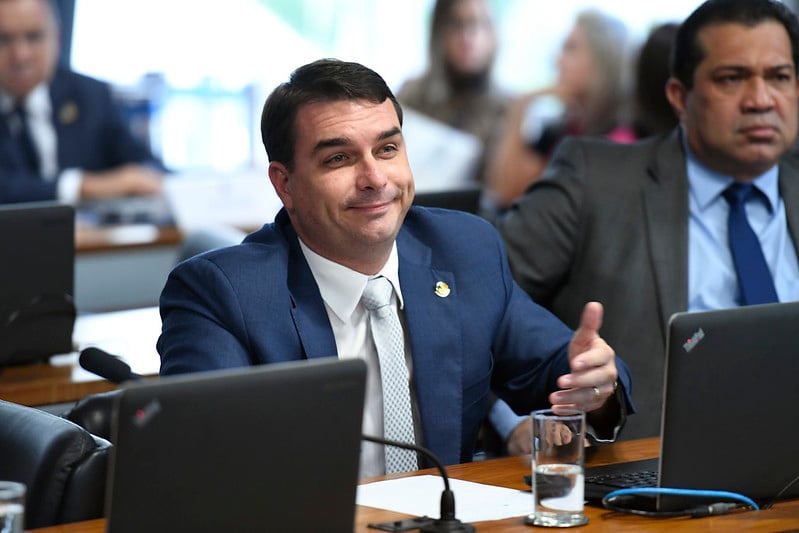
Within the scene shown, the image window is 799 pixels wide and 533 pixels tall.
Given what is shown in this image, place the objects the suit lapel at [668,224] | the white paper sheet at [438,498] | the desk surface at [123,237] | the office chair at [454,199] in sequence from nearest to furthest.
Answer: the white paper sheet at [438,498]
the suit lapel at [668,224]
the office chair at [454,199]
the desk surface at [123,237]

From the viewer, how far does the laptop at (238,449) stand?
1.34m

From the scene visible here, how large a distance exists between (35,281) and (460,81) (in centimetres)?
356

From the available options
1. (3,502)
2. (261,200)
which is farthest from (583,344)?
(261,200)

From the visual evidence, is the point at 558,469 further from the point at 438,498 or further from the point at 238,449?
the point at 238,449

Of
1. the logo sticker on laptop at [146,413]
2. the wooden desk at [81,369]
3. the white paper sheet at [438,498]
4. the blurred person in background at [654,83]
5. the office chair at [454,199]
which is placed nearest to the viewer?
the logo sticker on laptop at [146,413]

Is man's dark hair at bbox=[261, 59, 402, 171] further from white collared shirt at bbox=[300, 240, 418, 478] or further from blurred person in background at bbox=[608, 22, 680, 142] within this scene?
blurred person in background at bbox=[608, 22, 680, 142]

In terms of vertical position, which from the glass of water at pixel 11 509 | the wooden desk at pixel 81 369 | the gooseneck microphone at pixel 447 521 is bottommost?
the wooden desk at pixel 81 369

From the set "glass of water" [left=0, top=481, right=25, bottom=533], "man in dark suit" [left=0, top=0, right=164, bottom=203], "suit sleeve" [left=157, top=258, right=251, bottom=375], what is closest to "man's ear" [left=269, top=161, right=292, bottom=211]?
"suit sleeve" [left=157, top=258, right=251, bottom=375]

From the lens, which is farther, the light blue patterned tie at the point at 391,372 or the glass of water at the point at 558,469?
the light blue patterned tie at the point at 391,372

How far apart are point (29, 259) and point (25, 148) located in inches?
106

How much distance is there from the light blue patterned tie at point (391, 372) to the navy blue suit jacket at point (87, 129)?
352 centimetres

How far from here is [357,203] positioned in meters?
2.16

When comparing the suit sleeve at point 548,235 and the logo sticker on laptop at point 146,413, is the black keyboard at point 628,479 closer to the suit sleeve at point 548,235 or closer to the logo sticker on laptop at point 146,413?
the logo sticker on laptop at point 146,413

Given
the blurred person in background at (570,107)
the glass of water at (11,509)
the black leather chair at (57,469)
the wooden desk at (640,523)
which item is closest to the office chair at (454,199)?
the wooden desk at (640,523)
